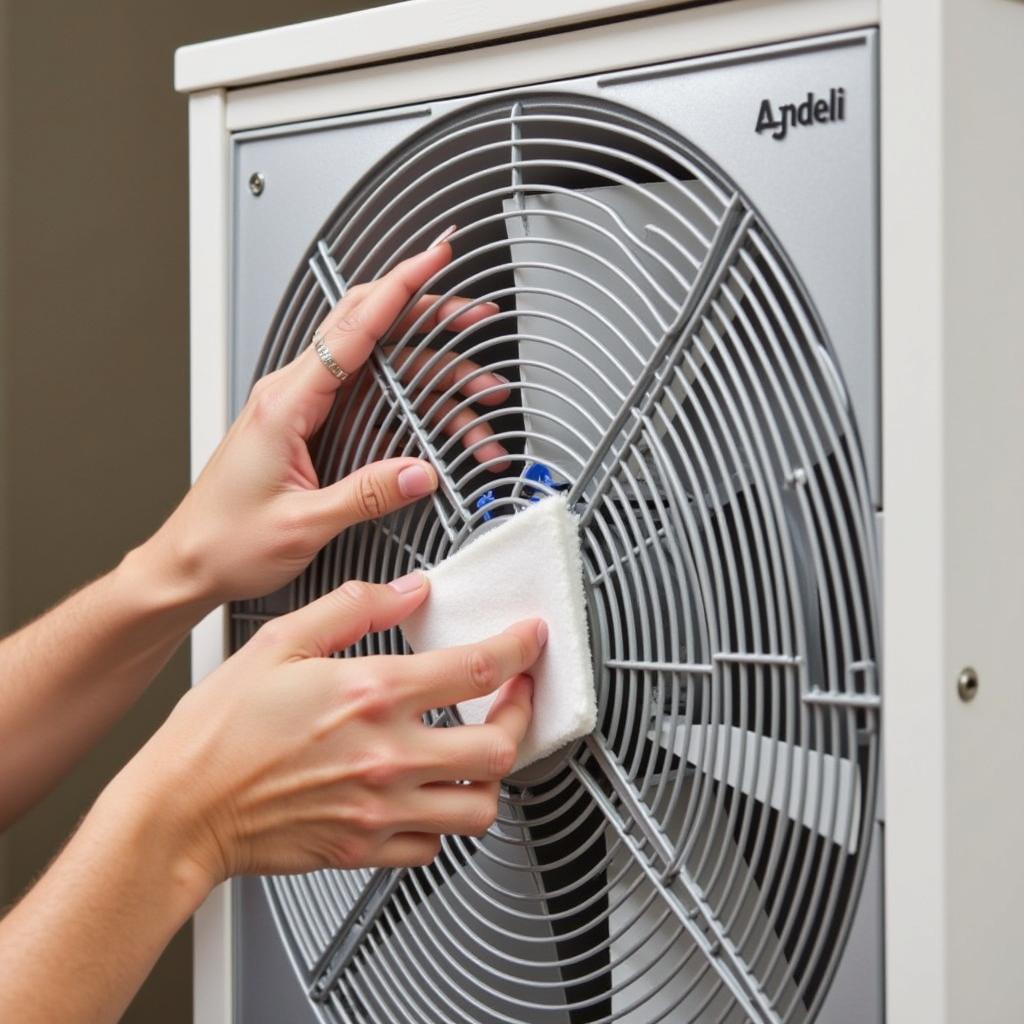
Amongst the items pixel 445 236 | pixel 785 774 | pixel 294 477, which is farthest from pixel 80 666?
pixel 785 774

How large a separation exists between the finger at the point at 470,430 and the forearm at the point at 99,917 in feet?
1.07

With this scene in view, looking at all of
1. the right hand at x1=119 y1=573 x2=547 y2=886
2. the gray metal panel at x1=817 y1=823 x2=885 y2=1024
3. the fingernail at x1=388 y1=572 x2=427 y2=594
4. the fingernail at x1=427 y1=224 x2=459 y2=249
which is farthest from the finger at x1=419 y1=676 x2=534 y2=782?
the fingernail at x1=427 y1=224 x2=459 y2=249

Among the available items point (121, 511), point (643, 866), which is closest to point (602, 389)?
point (643, 866)

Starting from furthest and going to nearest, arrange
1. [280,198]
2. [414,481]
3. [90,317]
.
A: [90,317], [280,198], [414,481]

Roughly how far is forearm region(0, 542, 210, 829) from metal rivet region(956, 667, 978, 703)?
59 cm

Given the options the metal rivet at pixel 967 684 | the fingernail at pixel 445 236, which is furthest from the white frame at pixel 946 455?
the fingernail at pixel 445 236

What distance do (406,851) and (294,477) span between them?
299mm

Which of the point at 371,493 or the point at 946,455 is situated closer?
the point at 946,455

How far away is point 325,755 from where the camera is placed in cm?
82

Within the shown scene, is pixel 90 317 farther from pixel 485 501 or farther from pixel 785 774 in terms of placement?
pixel 785 774

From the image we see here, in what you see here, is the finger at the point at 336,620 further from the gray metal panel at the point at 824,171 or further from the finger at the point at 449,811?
the gray metal panel at the point at 824,171

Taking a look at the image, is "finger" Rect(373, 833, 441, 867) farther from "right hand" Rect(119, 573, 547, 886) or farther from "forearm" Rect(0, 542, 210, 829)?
"forearm" Rect(0, 542, 210, 829)

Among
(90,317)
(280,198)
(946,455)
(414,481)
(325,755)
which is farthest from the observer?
(90,317)

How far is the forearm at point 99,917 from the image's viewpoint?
76cm
